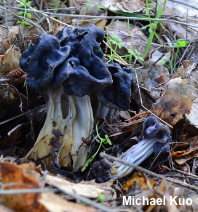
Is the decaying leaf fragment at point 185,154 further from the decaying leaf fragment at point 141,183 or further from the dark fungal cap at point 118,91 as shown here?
the dark fungal cap at point 118,91

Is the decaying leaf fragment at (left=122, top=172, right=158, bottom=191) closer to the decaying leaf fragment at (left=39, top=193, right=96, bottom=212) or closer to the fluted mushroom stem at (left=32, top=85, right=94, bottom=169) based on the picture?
the decaying leaf fragment at (left=39, top=193, right=96, bottom=212)

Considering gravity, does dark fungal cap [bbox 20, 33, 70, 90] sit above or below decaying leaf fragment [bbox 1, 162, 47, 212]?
above

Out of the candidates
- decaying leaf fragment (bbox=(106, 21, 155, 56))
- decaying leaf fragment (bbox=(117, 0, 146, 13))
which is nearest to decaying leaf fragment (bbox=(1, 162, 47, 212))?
decaying leaf fragment (bbox=(106, 21, 155, 56))

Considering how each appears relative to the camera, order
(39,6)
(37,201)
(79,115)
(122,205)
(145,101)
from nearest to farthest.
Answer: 1. (37,201)
2. (122,205)
3. (79,115)
4. (145,101)
5. (39,6)

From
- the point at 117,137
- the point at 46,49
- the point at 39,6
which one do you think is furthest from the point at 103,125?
the point at 39,6

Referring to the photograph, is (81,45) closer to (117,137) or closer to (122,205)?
(117,137)

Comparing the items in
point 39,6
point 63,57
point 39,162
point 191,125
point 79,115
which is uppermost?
point 39,6
